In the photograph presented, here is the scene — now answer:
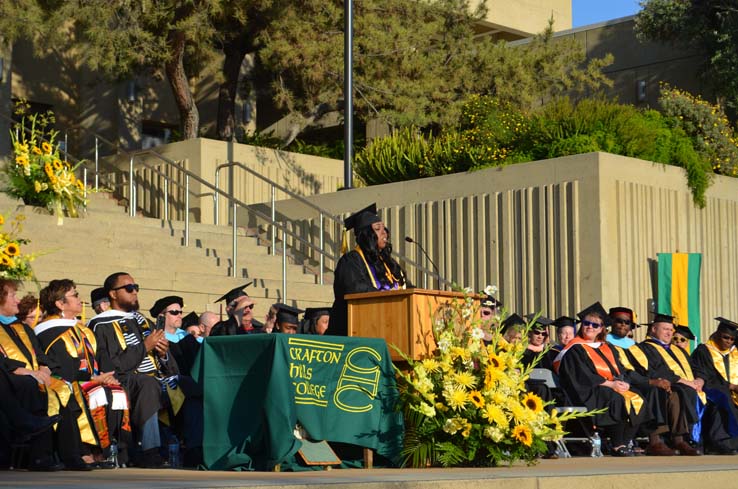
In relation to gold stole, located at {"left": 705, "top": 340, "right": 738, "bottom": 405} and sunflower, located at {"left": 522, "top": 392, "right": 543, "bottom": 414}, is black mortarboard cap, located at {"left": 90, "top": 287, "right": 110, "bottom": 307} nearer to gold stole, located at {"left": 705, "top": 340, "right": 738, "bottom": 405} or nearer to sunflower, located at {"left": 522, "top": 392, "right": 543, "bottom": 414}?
sunflower, located at {"left": 522, "top": 392, "right": 543, "bottom": 414}

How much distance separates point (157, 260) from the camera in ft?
56.1

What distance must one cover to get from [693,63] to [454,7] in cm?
462

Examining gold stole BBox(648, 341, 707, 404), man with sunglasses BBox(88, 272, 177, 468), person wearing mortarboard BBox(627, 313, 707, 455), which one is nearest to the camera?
man with sunglasses BBox(88, 272, 177, 468)

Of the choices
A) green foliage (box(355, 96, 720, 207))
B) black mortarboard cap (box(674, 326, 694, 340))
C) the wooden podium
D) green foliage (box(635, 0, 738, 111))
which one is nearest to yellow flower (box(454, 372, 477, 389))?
the wooden podium

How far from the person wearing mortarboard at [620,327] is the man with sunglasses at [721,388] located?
81 centimetres

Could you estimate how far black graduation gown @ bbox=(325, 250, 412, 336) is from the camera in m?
10.3

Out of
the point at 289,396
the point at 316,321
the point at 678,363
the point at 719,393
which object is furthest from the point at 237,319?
the point at 719,393

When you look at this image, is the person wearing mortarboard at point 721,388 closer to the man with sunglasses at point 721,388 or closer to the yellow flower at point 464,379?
the man with sunglasses at point 721,388

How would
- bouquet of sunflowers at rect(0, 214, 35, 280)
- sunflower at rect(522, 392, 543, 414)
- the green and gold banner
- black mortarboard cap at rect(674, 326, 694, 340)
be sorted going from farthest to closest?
black mortarboard cap at rect(674, 326, 694, 340)
bouquet of sunflowers at rect(0, 214, 35, 280)
sunflower at rect(522, 392, 543, 414)
the green and gold banner

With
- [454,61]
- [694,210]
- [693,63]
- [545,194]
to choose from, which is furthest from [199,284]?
[693,63]

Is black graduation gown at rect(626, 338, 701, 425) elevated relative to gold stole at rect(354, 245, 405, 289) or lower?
lower

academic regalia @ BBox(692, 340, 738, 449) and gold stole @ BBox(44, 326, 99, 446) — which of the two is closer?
gold stole @ BBox(44, 326, 99, 446)

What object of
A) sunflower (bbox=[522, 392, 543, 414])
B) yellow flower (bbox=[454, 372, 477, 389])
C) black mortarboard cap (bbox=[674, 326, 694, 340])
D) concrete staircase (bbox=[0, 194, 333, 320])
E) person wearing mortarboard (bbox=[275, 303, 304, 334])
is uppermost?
concrete staircase (bbox=[0, 194, 333, 320])

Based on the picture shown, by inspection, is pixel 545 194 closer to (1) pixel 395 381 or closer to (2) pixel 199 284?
(2) pixel 199 284
